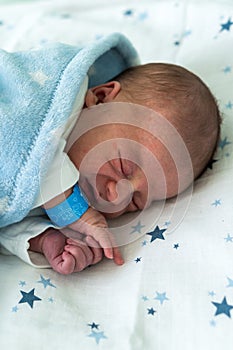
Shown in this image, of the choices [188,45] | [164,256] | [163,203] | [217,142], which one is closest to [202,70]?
[188,45]

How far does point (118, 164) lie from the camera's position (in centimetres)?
102

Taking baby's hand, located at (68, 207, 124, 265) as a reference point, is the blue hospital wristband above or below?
above

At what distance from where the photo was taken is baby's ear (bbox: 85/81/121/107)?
1.08 meters

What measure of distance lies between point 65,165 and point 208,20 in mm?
586

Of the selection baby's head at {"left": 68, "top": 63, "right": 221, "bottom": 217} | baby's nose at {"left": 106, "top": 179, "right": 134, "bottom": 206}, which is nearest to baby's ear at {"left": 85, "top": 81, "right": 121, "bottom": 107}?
baby's head at {"left": 68, "top": 63, "right": 221, "bottom": 217}

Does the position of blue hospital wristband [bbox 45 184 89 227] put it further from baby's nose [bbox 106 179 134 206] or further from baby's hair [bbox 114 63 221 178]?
baby's hair [bbox 114 63 221 178]

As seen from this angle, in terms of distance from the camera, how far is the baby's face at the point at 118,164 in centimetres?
101

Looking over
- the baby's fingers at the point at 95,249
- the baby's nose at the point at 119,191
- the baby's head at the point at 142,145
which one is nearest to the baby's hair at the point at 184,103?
the baby's head at the point at 142,145

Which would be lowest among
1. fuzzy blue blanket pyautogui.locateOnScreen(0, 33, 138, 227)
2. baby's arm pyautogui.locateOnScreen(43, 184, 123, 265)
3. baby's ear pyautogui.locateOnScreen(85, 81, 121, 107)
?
baby's arm pyautogui.locateOnScreen(43, 184, 123, 265)

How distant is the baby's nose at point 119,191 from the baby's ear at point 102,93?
15 centimetres

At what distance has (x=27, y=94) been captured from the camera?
1.00 m

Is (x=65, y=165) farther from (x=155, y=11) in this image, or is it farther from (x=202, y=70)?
(x=155, y=11)

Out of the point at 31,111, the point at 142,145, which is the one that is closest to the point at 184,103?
the point at 142,145

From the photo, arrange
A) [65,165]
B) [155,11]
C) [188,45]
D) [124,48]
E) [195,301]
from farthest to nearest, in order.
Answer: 1. [155,11]
2. [188,45]
3. [124,48]
4. [65,165]
5. [195,301]
